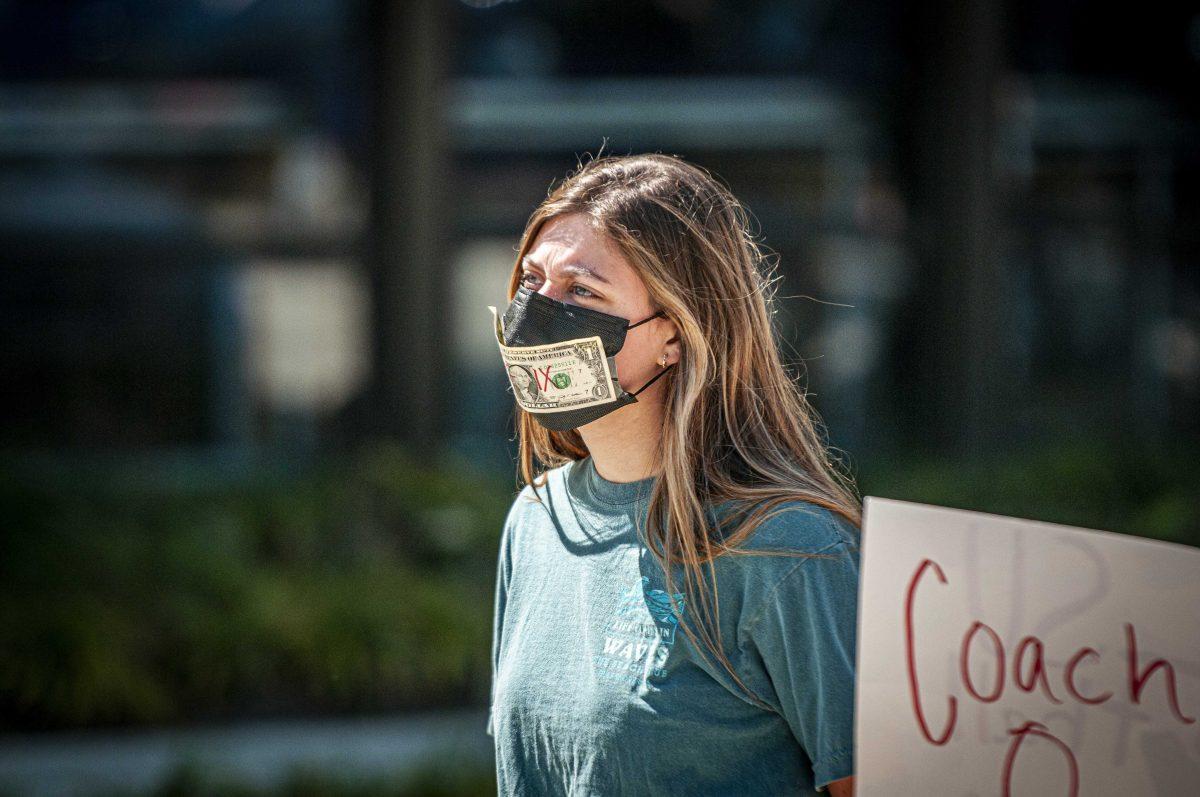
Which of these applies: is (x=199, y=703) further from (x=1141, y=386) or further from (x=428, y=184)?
(x=1141, y=386)

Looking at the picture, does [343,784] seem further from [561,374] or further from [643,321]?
[643,321]

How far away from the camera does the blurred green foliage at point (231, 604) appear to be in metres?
5.14

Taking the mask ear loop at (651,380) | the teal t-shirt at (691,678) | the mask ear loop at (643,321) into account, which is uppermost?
the mask ear loop at (643,321)

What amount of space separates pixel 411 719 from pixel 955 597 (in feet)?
13.5

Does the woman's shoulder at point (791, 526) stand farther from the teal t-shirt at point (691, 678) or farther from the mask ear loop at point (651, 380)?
the mask ear loop at point (651, 380)

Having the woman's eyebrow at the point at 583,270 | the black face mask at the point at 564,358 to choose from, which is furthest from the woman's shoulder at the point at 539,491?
the woman's eyebrow at the point at 583,270

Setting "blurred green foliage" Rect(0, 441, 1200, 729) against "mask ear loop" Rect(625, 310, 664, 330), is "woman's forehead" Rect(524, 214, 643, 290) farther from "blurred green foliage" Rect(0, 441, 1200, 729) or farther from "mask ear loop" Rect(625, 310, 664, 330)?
"blurred green foliage" Rect(0, 441, 1200, 729)

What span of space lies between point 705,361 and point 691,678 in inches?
18.4

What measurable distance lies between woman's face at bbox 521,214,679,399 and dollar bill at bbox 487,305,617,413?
3 centimetres

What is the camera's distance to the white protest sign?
58.4 inches

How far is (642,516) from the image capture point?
179cm

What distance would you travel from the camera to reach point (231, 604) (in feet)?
18.3

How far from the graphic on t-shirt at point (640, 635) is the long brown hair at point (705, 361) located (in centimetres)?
6

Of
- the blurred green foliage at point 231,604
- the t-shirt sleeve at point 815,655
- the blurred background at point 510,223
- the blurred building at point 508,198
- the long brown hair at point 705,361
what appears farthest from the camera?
the blurred building at point 508,198
